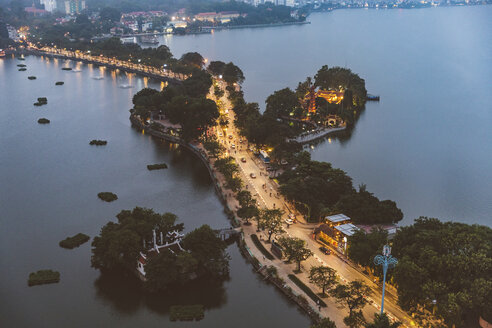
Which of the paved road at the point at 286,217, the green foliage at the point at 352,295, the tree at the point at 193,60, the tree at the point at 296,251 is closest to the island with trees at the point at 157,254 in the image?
the tree at the point at 296,251

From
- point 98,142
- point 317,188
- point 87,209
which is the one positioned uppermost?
point 317,188

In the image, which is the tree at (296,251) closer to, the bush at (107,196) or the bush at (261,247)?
the bush at (261,247)

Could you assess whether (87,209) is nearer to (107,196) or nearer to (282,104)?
(107,196)

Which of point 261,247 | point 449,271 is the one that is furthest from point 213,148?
point 449,271

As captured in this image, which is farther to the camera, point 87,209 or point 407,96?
point 407,96

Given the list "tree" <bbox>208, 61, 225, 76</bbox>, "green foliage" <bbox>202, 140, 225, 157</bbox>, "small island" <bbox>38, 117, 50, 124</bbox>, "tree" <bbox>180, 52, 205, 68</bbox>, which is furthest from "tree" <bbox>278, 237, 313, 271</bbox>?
"tree" <bbox>180, 52, 205, 68</bbox>

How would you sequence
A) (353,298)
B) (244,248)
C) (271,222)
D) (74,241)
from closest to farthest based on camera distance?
(353,298)
(271,222)
(244,248)
(74,241)

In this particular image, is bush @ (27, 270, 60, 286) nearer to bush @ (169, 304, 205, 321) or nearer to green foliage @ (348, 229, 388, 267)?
bush @ (169, 304, 205, 321)

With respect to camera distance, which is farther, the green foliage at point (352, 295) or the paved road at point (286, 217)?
the paved road at point (286, 217)
